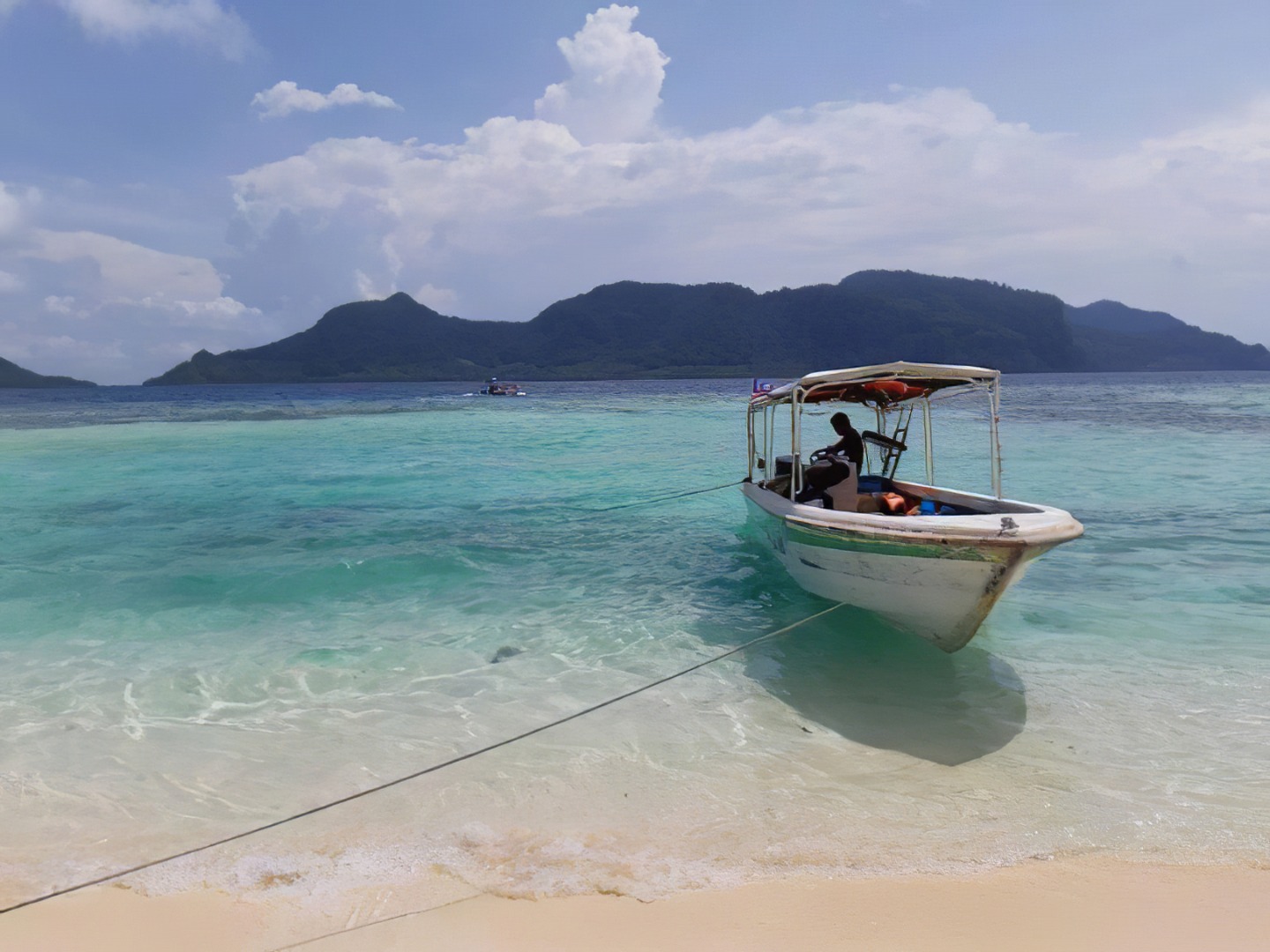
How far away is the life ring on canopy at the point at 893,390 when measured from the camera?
8953 millimetres

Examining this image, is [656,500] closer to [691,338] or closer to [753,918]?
[753,918]

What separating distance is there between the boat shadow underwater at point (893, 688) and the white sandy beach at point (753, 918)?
1532mm

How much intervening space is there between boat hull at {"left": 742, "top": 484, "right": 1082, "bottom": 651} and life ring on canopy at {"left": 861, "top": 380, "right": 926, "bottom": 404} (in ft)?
5.83

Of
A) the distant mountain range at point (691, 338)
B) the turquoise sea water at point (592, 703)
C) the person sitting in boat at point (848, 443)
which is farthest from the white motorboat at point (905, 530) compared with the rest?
the distant mountain range at point (691, 338)

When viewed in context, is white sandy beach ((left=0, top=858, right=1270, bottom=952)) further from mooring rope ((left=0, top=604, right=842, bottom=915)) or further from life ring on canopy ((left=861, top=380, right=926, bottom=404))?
life ring on canopy ((left=861, top=380, right=926, bottom=404))

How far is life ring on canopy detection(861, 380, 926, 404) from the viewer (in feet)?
29.4

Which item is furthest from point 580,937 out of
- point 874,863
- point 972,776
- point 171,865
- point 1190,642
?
point 1190,642

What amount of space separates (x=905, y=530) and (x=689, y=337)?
159 metres

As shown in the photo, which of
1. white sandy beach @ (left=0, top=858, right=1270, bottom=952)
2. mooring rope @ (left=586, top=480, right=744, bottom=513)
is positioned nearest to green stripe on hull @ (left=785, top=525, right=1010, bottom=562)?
white sandy beach @ (left=0, top=858, right=1270, bottom=952)

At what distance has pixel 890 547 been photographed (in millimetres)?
6652

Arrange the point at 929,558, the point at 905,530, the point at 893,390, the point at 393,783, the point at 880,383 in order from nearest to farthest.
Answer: the point at 393,783
the point at 929,558
the point at 905,530
the point at 880,383
the point at 893,390

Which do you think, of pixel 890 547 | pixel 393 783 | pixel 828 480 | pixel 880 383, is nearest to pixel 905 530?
pixel 890 547

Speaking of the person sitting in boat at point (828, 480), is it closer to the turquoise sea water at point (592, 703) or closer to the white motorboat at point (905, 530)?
the white motorboat at point (905, 530)

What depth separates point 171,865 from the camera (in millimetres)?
4363
